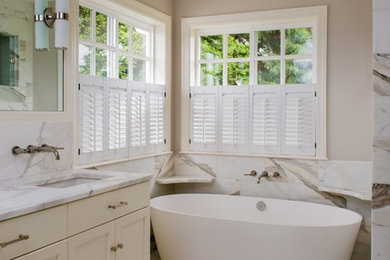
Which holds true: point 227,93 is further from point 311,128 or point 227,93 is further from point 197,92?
point 311,128

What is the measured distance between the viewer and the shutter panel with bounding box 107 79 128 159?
10.5ft

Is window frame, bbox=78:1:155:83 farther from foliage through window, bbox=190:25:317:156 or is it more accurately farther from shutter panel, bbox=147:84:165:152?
foliage through window, bbox=190:25:317:156

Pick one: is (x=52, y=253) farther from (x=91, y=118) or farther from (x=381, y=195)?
(x=381, y=195)

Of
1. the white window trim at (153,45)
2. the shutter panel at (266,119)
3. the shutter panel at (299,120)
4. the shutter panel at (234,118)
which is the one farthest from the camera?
the shutter panel at (234,118)

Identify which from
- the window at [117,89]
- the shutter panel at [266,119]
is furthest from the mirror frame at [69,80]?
the shutter panel at [266,119]

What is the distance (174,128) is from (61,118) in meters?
1.69

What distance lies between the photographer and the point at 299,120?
12.0 ft

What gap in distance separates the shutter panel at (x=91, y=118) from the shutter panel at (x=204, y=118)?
3.96 ft

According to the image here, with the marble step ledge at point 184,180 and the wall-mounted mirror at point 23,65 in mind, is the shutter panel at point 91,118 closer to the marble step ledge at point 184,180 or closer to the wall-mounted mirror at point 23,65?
the wall-mounted mirror at point 23,65

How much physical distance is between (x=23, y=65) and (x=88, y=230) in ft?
3.42

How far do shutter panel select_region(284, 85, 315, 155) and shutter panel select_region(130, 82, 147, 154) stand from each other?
4.30 feet

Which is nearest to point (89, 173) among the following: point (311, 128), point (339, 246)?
point (339, 246)

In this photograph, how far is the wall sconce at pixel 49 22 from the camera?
2336mm

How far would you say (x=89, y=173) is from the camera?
246 cm
